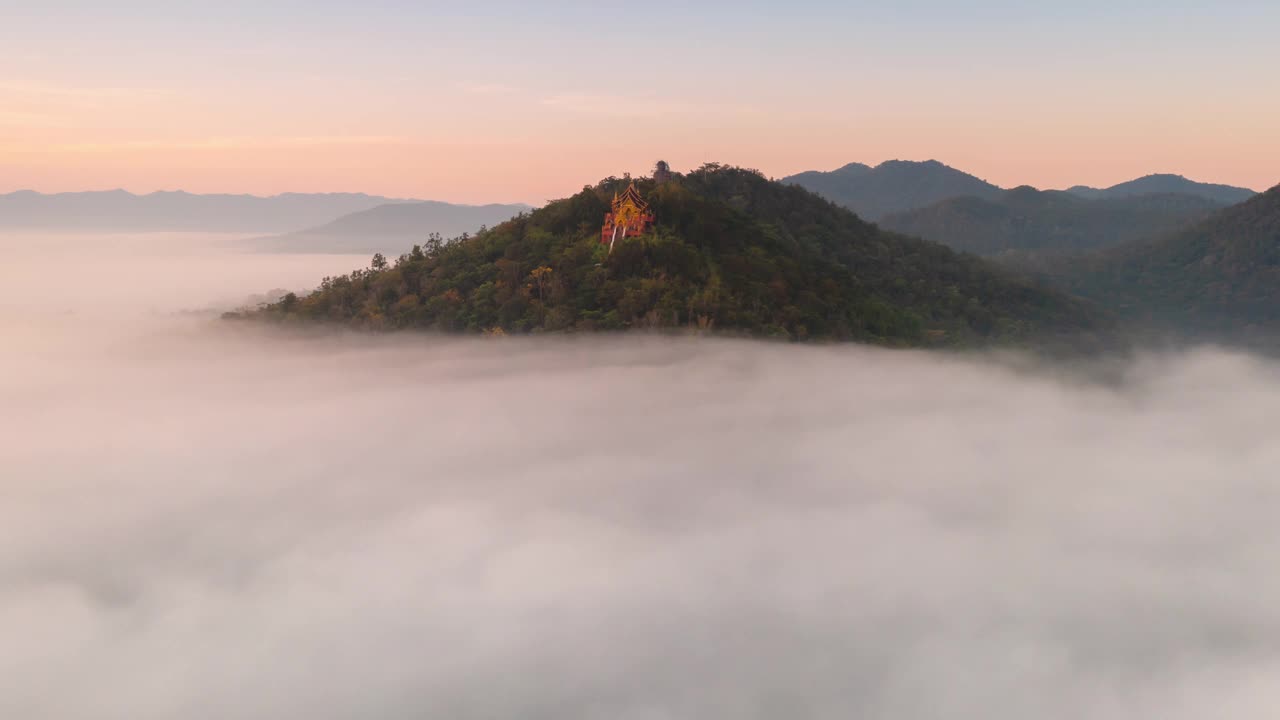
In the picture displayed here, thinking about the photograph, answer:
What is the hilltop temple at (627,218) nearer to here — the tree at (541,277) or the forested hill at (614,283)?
the forested hill at (614,283)

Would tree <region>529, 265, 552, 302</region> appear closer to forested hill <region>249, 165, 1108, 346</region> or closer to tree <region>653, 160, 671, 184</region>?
forested hill <region>249, 165, 1108, 346</region>

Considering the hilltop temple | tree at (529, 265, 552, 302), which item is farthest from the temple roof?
tree at (529, 265, 552, 302)

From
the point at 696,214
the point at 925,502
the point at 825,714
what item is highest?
the point at 696,214

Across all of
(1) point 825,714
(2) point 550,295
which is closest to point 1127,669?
(1) point 825,714

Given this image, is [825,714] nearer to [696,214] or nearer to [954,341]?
[696,214]

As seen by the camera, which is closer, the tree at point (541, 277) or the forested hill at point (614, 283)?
the forested hill at point (614, 283)

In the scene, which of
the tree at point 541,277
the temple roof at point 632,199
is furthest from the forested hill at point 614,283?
the temple roof at point 632,199

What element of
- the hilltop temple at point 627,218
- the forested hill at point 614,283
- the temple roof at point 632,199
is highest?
the temple roof at point 632,199

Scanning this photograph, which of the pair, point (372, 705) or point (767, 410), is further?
point (767, 410)
